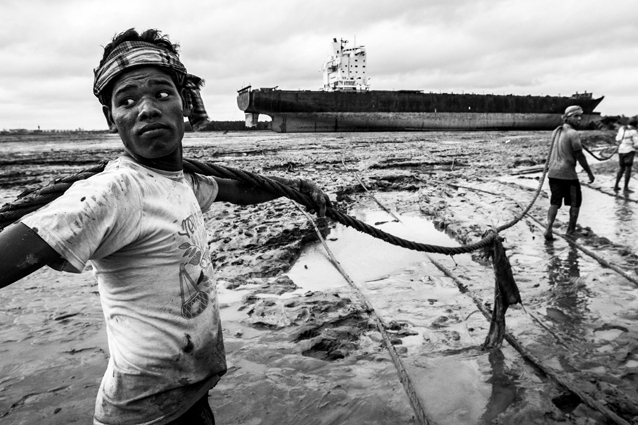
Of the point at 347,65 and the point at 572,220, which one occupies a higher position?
the point at 347,65

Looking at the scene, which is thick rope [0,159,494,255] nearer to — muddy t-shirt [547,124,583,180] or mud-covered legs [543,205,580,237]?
mud-covered legs [543,205,580,237]

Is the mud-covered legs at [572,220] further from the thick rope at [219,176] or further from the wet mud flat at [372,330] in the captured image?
the thick rope at [219,176]

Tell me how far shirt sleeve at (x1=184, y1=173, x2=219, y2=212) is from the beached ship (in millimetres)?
33025

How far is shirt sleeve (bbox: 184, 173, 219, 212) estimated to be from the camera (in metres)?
1.68

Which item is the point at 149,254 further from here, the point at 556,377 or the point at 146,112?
the point at 556,377

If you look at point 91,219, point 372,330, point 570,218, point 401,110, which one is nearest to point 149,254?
point 91,219

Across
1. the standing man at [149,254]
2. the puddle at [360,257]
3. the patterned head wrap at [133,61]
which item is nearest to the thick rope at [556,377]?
the puddle at [360,257]

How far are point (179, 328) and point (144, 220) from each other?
345 millimetres

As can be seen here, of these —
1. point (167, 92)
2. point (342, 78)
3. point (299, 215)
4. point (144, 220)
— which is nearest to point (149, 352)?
point (144, 220)

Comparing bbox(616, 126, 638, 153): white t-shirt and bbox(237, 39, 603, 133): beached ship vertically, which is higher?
bbox(237, 39, 603, 133): beached ship

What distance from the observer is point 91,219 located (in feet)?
3.24

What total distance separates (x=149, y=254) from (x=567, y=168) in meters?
6.20

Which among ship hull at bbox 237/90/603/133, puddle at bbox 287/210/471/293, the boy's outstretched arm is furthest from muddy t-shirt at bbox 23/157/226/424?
ship hull at bbox 237/90/603/133

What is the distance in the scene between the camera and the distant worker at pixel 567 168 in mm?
5801
